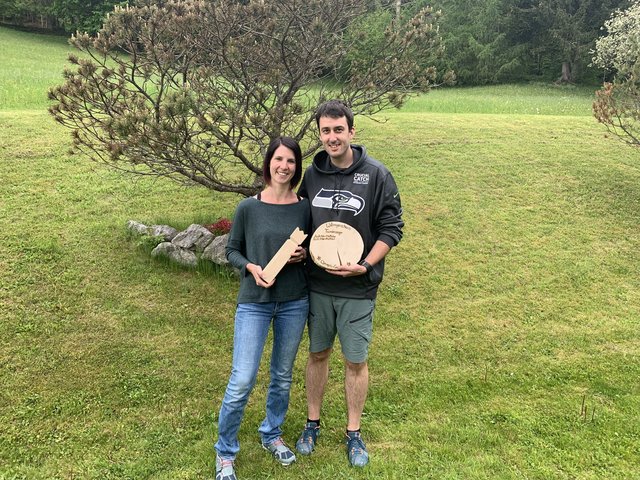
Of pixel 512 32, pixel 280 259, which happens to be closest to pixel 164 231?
pixel 280 259


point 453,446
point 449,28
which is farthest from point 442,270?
point 449,28

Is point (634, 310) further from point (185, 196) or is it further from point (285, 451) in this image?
point (185, 196)

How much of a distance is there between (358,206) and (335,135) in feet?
1.33

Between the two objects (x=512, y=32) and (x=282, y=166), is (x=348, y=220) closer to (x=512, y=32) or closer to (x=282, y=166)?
(x=282, y=166)

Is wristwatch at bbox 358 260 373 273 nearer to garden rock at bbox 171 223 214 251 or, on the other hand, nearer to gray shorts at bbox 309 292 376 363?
gray shorts at bbox 309 292 376 363

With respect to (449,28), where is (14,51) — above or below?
below

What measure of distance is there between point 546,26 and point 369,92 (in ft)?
114

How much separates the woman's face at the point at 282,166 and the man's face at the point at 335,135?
8.6 inches

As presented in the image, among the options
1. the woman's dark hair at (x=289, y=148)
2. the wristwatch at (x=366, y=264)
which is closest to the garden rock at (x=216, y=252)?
the woman's dark hair at (x=289, y=148)

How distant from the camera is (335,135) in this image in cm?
264

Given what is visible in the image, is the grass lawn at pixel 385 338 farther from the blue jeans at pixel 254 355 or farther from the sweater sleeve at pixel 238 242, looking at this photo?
the sweater sleeve at pixel 238 242

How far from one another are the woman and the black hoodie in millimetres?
103

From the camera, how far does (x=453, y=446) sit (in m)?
3.24

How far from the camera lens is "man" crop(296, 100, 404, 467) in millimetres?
2680
